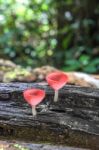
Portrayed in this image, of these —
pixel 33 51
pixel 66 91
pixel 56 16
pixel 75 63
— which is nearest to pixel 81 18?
pixel 56 16

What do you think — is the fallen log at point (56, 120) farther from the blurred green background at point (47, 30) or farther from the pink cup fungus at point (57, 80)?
the blurred green background at point (47, 30)

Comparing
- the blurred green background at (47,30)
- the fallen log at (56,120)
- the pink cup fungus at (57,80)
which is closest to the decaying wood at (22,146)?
the fallen log at (56,120)

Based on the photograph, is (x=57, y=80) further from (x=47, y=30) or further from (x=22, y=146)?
(x=47, y=30)

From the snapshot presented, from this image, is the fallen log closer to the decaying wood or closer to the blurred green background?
the decaying wood

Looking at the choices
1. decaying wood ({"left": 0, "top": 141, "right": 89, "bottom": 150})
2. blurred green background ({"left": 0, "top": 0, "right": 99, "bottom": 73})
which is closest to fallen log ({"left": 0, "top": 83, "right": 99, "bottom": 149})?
decaying wood ({"left": 0, "top": 141, "right": 89, "bottom": 150})

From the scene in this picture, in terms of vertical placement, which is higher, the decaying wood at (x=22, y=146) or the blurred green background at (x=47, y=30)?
the blurred green background at (x=47, y=30)

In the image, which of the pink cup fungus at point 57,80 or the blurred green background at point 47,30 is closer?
the pink cup fungus at point 57,80

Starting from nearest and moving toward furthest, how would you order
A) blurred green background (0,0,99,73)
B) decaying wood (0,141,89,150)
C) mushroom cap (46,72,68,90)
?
mushroom cap (46,72,68,90) < decaying wood (0,141,89,150) < blurred green background (0,0,99,73)

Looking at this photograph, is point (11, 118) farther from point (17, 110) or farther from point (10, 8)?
point (10, 8)
